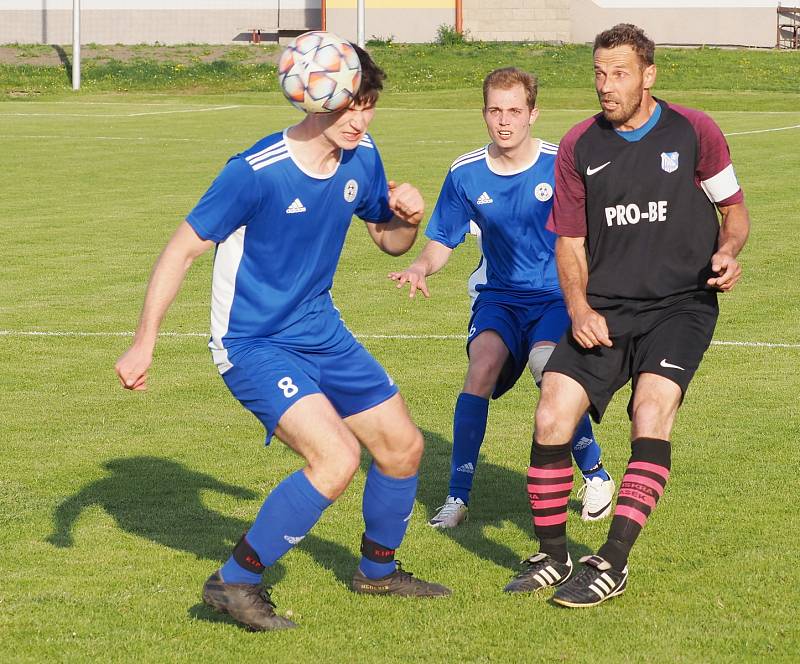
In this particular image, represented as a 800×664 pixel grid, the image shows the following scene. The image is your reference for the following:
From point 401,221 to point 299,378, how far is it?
105 centimetres

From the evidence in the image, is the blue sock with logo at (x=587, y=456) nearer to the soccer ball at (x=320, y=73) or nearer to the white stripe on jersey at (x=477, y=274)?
the white stripe on jersey at (x=477, y=274)

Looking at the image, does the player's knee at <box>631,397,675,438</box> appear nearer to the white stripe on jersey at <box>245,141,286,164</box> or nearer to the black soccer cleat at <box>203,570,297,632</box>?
the black soccer cleat at <box>203,570,297,632</box>

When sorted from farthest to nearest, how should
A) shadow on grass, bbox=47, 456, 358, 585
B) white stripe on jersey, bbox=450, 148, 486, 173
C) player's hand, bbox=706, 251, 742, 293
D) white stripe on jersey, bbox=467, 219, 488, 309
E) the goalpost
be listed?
the goalpost < white stripe on jersey, bbox=467, 219, 488, 309 < white stripe on jersey, bbox=450, 148, 486, 173 < shadow on grass, bbox=47, 456, 358, 585 < player's hand, bbox=706, 251, 742, 293

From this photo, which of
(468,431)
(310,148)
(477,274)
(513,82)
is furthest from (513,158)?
(310,148)

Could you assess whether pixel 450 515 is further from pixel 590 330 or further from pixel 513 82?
pixel 513 82

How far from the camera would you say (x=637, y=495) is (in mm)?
6055

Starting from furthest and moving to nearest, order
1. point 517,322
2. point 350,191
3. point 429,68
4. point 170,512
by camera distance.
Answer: point 429,68 → point 517,322 → point 170,512 → point 350,191

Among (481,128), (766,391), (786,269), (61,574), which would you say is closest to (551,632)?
(61,574)

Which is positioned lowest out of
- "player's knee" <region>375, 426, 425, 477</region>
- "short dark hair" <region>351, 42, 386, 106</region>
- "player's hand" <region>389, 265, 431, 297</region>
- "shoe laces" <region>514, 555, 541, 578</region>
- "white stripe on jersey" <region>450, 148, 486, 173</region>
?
"shoe laces" <region>514, 555, 541, 578</region>

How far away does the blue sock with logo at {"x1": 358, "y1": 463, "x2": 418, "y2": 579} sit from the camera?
20.7 feet

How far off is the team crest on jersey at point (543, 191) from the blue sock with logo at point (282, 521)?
281 cm

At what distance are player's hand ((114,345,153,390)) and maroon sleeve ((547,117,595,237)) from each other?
2.02 metres

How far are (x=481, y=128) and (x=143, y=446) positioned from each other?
26050 millimetres

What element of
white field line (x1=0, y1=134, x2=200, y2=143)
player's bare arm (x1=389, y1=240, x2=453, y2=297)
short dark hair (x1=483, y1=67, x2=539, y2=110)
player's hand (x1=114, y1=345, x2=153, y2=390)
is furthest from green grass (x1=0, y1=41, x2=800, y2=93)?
player's hand (x1=114, y1=345, x2=153, y2=390)
